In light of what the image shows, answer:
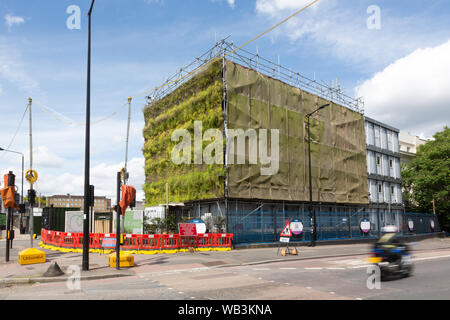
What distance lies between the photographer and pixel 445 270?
1326 cm

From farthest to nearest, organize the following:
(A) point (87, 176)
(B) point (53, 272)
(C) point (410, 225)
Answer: (C) point (410, 225) → (A) point (87, 176) → (B) point (53, 272)

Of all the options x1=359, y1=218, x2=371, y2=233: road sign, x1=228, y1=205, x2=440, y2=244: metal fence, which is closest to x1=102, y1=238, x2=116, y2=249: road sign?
x1=228, y1=205, x2=440, y2=244: metal fence

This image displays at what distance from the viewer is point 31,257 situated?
16.2m

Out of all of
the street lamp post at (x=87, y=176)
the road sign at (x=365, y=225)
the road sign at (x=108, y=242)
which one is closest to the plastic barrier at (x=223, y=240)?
the road sign at (x=108, y=242)

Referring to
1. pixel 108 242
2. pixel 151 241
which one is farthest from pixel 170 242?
pixel 108 242

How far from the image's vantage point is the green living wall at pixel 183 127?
1106 inches

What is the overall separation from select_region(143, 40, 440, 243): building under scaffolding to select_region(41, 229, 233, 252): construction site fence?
89.5 inches

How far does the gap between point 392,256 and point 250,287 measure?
4571 mm

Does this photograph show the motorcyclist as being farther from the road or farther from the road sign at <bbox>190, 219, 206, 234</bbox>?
the road sign at <bbox>190, 219, 206, 234</bbox>

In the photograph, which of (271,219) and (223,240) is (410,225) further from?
(223,240)

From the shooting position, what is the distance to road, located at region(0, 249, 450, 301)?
30.2 ft

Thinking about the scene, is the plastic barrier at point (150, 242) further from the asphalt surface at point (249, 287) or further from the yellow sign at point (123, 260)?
the asphalt surface at point (249, 287)
